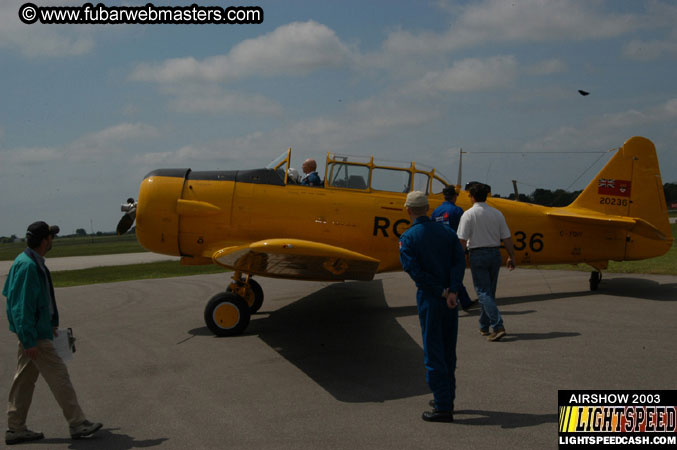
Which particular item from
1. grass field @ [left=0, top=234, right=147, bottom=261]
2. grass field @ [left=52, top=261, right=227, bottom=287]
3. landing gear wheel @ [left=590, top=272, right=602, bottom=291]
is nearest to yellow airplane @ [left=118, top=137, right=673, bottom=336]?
landing gear wheel @ [left=590, top=272, right=602, bottom=291]

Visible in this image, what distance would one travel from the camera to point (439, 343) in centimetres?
377

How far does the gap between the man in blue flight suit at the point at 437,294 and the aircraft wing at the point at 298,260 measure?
2033mm

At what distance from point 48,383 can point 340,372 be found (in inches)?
107

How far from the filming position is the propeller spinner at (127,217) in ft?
27.2

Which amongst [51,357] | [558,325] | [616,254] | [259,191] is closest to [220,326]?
[259,191]

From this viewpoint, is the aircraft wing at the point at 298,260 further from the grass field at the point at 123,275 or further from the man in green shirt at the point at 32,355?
the grass field at the point at 123,275

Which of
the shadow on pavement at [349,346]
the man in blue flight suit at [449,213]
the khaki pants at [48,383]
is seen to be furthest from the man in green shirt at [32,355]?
the man in blue flight suit at [449,213]

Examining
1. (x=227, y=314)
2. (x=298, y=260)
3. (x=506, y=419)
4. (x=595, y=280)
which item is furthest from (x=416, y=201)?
(x=595, y=280)

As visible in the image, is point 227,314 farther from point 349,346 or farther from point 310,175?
point 310,175

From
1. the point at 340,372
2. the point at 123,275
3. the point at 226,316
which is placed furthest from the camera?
the point at 123,275

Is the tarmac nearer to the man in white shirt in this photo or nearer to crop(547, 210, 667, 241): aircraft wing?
the man in white shirt

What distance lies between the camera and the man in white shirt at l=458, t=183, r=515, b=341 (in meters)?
6.14

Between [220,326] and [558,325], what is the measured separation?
486cm

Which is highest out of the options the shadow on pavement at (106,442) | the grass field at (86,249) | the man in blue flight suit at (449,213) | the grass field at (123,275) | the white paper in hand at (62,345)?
the man in blue flight suit at (449,213)
